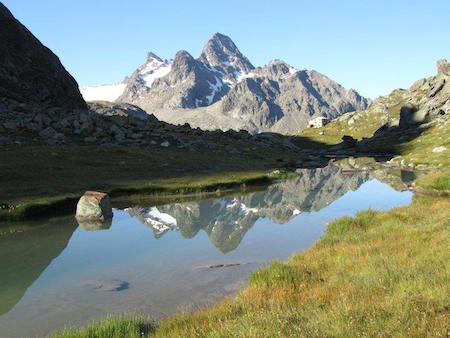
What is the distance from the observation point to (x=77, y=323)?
12.7 meters

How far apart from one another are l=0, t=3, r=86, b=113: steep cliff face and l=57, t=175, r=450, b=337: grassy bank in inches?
2964

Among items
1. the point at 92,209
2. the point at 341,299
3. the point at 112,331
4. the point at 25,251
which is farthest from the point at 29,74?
the point at 341,299

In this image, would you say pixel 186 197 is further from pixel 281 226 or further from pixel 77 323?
pixel 77 323

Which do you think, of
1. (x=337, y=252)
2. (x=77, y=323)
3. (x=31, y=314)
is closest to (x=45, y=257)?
(x=31, y=314)

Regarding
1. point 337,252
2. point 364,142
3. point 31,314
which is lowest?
point 31,314

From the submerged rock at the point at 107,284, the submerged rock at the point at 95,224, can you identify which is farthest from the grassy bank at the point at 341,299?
the submerged rock at the point at 95,224

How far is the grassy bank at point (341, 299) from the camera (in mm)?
7418

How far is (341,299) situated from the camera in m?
9.33

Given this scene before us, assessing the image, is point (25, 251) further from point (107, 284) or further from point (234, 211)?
point (234, 211)

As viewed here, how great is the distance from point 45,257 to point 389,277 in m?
18.0

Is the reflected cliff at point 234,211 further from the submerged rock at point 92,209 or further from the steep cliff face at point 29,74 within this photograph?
the steep cliff face at point 29,74

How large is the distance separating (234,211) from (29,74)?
78170mm

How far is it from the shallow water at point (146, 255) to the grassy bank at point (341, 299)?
326cm

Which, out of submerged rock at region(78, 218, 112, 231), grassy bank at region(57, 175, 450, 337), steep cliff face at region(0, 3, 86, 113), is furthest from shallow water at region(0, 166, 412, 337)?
steep cliff face at region(0, 3, 86, 113)
